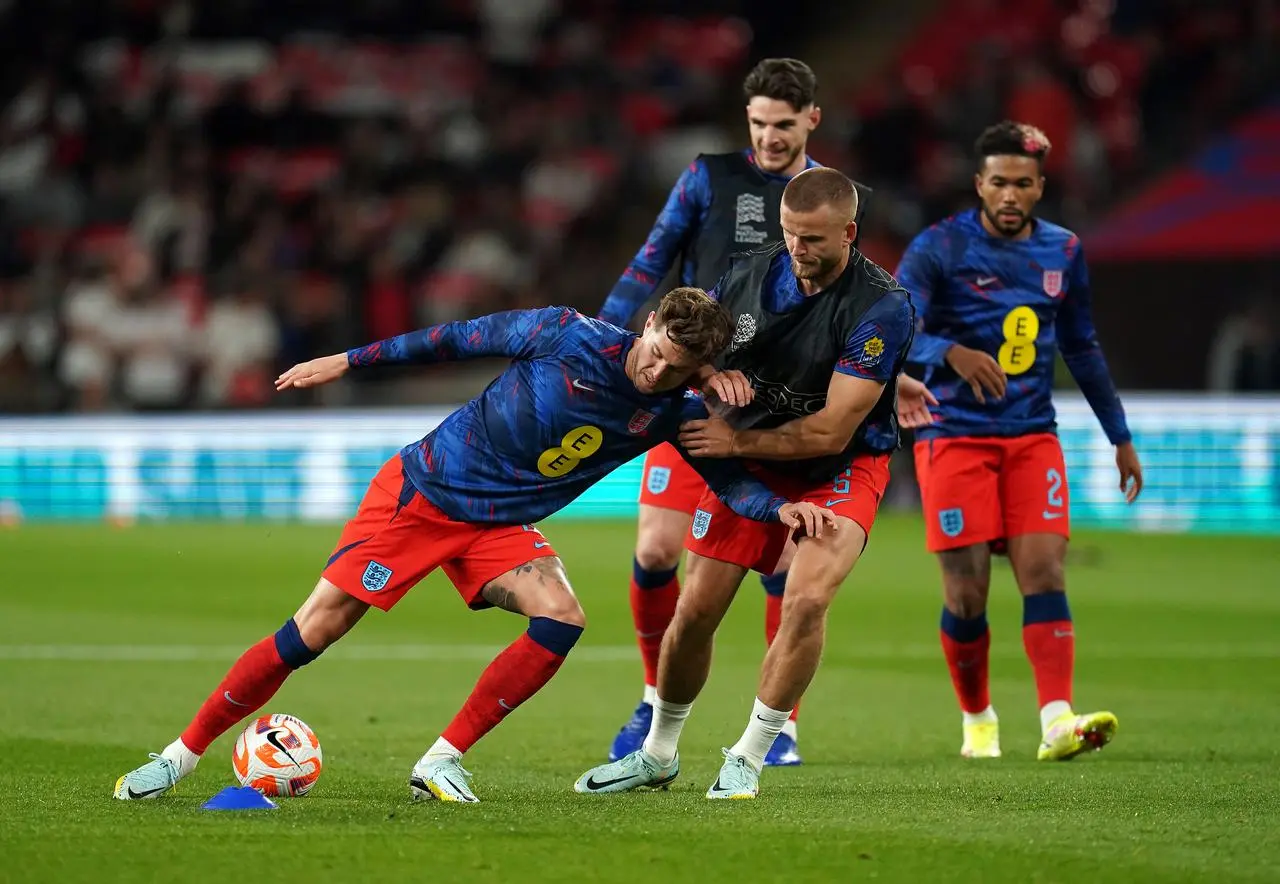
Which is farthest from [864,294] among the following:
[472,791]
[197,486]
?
[197,486]

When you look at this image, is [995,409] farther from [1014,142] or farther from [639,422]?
[639,422]

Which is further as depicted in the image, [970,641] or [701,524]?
[970,641]

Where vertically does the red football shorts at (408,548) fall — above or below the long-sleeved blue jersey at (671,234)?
below

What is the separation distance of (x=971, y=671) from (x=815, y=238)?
2.46 meters

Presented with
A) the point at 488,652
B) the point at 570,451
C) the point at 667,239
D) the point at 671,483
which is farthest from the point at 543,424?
the point at 488,652

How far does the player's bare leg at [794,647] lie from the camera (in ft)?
21.0

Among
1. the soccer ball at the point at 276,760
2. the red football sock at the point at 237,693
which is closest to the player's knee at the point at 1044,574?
the soccer ball at the point at 276,760

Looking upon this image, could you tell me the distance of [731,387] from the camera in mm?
6234

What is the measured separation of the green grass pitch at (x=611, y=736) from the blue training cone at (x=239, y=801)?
8 centimetres

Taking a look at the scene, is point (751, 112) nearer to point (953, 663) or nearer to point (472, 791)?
point (953, 663)

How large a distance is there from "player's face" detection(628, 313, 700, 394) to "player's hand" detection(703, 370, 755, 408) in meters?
0.09

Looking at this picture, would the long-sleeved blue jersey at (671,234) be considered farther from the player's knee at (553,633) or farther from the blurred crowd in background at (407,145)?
the blurred crowd in background at (407,145)

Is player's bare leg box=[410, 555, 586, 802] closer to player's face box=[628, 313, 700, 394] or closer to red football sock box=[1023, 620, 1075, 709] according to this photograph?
player's face box=[628, 313, 700, 394]

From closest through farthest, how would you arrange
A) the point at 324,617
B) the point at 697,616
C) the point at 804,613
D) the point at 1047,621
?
the point at 324,617 → the point at 804,613 → the point at 697,616 → the point at 1047,621
